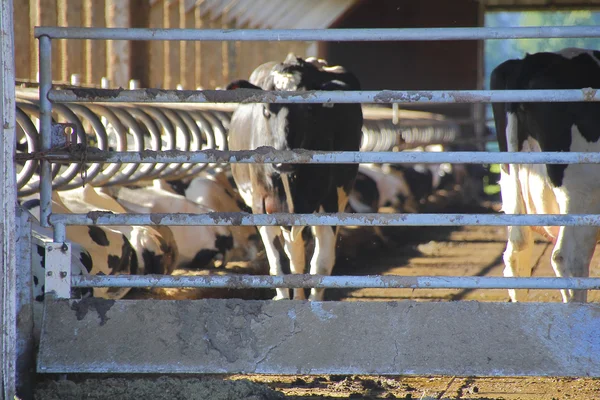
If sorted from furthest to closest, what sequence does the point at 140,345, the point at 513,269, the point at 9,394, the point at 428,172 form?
the point at 428,172 < the point at 513,269 < the point at 140,345 < the point at 9,394

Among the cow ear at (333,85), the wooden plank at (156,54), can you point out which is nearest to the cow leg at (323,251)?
the cow ear at (333,85)

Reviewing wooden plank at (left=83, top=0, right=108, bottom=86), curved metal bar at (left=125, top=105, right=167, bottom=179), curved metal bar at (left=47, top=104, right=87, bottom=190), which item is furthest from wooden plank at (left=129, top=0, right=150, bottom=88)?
curved metal bar at (left=47, top=104, right=87, bottom=190)

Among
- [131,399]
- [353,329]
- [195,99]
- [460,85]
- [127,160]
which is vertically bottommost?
[131,399]

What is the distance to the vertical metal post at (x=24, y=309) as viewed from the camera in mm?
2969

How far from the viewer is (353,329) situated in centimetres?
303

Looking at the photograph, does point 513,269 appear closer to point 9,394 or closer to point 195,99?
point 195,99

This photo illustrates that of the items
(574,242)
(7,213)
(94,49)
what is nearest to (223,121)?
(94,49)

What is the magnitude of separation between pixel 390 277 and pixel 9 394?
134 centimetres

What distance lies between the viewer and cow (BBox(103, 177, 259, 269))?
24.1 ft

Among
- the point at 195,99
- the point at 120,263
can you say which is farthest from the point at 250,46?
the point at 195,99

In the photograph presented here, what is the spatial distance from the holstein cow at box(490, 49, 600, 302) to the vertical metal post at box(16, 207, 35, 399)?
8.78ft

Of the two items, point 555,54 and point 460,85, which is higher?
point 460,85

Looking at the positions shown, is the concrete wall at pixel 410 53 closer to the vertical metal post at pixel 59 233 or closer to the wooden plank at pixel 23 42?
the wooden plank at pixel 23 42

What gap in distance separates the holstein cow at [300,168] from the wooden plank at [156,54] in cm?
670
